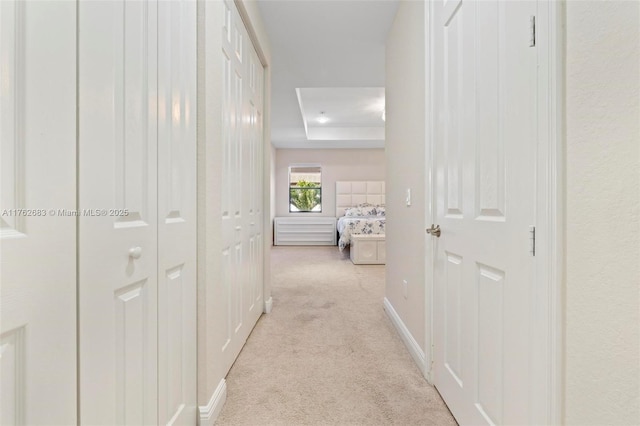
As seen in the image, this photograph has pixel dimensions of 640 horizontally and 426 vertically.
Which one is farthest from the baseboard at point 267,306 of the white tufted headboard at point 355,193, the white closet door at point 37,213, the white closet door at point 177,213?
the white tufted headboard at point 355,193

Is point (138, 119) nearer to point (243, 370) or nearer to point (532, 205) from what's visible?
point (532, 205)

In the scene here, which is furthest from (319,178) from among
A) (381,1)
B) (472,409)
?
(472,409)

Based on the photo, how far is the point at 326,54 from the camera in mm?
3193

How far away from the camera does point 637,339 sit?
2.03 ft

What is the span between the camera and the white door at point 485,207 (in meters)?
0.95

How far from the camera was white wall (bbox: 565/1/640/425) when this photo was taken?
63cm

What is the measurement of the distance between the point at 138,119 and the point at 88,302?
53cm

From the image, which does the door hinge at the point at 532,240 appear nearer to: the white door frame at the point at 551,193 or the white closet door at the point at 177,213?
the white door frame at the point at 551,193

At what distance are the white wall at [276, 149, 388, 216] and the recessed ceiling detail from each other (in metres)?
1.00

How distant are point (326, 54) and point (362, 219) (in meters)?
3.32

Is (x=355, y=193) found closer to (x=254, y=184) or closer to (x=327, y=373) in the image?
(x=254, y=184)

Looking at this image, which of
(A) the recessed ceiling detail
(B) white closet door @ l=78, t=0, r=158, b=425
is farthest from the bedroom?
(B) white closet door @ l=78, t=0, r=158, b=425

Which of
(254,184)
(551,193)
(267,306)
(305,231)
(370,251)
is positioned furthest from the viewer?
(305,231)

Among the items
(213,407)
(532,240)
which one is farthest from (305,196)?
(532,240)
